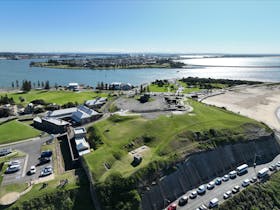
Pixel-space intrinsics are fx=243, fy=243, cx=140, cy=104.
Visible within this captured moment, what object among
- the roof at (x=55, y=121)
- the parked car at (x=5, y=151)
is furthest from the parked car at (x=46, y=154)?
the roof at (x=55, y=121)

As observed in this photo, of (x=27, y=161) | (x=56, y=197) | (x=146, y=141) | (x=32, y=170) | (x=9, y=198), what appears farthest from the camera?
(x=146, y=141)

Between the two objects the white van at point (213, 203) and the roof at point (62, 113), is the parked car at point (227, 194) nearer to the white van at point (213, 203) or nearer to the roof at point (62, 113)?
the white van at point (213, 203)

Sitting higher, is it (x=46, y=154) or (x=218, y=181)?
(x=46, y=154)

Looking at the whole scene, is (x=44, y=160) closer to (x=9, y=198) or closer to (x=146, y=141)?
(x=9, y=198)

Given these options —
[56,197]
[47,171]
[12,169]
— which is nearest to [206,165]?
[56,197]

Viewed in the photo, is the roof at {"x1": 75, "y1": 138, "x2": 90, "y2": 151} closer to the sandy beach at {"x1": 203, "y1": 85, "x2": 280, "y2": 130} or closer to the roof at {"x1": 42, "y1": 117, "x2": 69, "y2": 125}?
the roof at {"x1": 42, "y1": 117, "x2": 69, "y2": 125}

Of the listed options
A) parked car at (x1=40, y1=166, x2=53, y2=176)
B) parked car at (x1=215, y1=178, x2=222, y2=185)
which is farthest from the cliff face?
parked car at (x1=40, y1=166, x2=53, y2=176)

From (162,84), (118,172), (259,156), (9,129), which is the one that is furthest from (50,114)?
(162,84)
